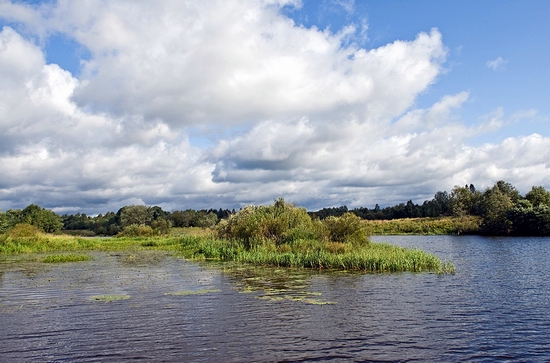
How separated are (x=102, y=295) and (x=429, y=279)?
18252 mm

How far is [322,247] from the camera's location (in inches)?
1385

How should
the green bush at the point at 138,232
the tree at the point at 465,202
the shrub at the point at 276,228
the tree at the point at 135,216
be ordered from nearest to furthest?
the shrub at the point at 276,228 → the green bush at the point at 138,232 → the tree at the point at 465,202 → the tree at the point at 135,216

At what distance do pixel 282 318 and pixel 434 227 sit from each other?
10186 cm

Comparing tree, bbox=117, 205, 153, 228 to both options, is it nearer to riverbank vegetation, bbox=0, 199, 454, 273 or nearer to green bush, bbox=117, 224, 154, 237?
green bush, bbox=117, 224, 154, 237

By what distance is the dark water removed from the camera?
487 inches

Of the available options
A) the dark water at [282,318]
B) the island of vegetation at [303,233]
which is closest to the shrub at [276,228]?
the island of vegetation at [303,233]

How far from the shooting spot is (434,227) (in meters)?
109

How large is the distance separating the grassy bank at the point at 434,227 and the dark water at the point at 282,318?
250ft

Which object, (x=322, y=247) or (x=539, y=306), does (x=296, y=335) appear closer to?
(x=539, y=306)

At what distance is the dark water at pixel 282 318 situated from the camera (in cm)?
1238

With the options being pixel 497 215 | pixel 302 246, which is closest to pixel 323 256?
pixel 302 246

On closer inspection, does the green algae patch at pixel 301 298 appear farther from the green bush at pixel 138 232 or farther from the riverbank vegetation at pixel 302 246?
the green bush at pixel 138 232

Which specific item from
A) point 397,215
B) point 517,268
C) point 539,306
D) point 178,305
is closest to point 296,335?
point 178,305

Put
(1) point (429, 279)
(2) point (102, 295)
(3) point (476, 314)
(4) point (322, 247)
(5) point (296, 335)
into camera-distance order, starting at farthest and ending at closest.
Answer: (4) point (322, 247) → (1) point (429, 279) → (2) point (102, 295) → (3) point (476, 314) → (5) point (296, 335)
